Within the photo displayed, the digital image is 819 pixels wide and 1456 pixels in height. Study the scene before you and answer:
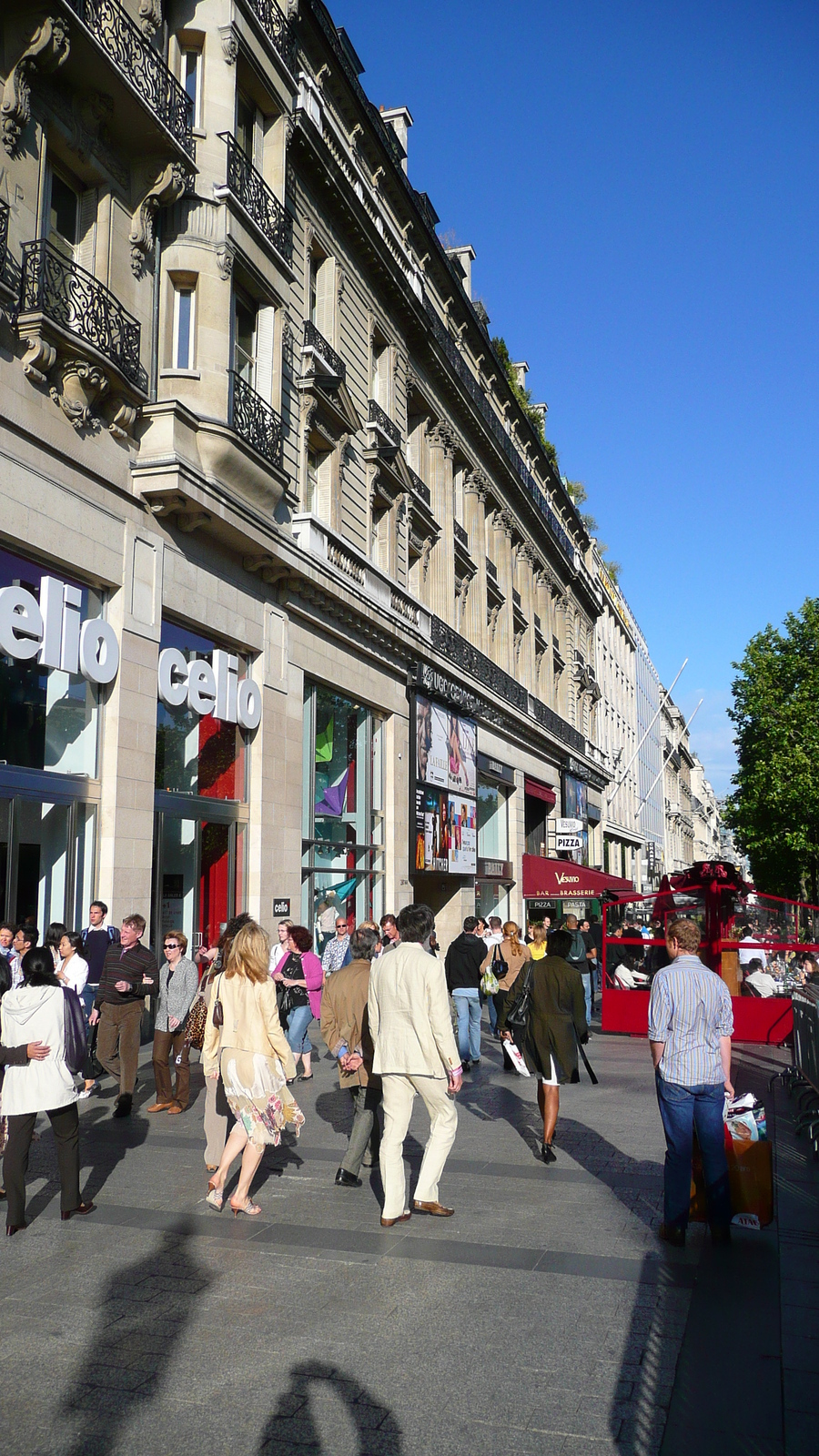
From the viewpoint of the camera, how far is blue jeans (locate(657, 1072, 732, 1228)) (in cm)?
618

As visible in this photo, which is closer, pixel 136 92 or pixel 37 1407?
pixel 37 1407

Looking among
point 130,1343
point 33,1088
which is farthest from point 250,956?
point 130,1343

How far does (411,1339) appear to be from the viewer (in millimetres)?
4637

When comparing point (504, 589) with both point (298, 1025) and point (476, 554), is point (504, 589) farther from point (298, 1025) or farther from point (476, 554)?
point (298, 1025)

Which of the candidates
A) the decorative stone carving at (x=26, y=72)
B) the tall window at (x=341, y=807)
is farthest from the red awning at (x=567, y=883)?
the decorative stone carving at (x=26, y=72)

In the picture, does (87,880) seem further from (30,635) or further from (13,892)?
(30,635)

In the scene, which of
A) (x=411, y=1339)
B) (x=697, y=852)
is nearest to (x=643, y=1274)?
(x=411, y=1339)

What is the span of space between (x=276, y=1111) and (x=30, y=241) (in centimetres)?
982

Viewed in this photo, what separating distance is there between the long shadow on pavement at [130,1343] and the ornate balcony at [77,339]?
9407 millimetres

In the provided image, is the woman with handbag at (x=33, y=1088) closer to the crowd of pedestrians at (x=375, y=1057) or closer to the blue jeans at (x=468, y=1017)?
the crowd of pedestrians at (x=375, y=1057)

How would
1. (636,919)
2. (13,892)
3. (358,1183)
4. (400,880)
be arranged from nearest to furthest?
(358,1183)
(13,892)
(636,919)
(400,880)

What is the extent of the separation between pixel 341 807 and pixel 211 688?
6.19 m

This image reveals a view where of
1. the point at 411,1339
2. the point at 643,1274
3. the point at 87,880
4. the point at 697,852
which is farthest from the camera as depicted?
the point at 697,852

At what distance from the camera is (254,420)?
16.2m
